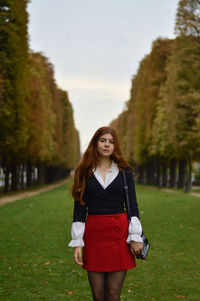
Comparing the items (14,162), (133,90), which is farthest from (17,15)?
(133,90)

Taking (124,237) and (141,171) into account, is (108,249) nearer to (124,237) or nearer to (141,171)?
(124,237)

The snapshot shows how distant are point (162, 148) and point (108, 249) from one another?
33.7 m

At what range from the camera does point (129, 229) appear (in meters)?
4.10

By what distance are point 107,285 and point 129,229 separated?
0.54 meters

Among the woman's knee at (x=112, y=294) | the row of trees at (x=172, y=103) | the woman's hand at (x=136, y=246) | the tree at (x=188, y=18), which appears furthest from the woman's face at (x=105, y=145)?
the tree at (x=188, y=18)

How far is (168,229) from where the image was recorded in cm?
1410

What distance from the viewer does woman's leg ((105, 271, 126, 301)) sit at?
3.99 m

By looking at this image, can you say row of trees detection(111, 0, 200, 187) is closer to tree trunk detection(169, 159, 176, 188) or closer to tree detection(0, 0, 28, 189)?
tree trunk detection(169, 159, 176, 188)

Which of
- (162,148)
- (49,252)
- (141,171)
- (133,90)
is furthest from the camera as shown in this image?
(141,171)

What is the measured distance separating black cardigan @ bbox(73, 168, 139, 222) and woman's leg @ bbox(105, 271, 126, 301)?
554 mm

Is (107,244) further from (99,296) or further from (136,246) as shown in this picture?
(99,296)

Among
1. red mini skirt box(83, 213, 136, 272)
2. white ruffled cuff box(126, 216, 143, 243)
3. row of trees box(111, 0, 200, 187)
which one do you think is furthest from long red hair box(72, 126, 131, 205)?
row of trees box(111, 0, 200, 187)

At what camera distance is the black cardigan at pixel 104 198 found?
13.6 ft

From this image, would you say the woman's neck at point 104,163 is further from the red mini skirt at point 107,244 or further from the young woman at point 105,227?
the red mini skirt at point 107,244
